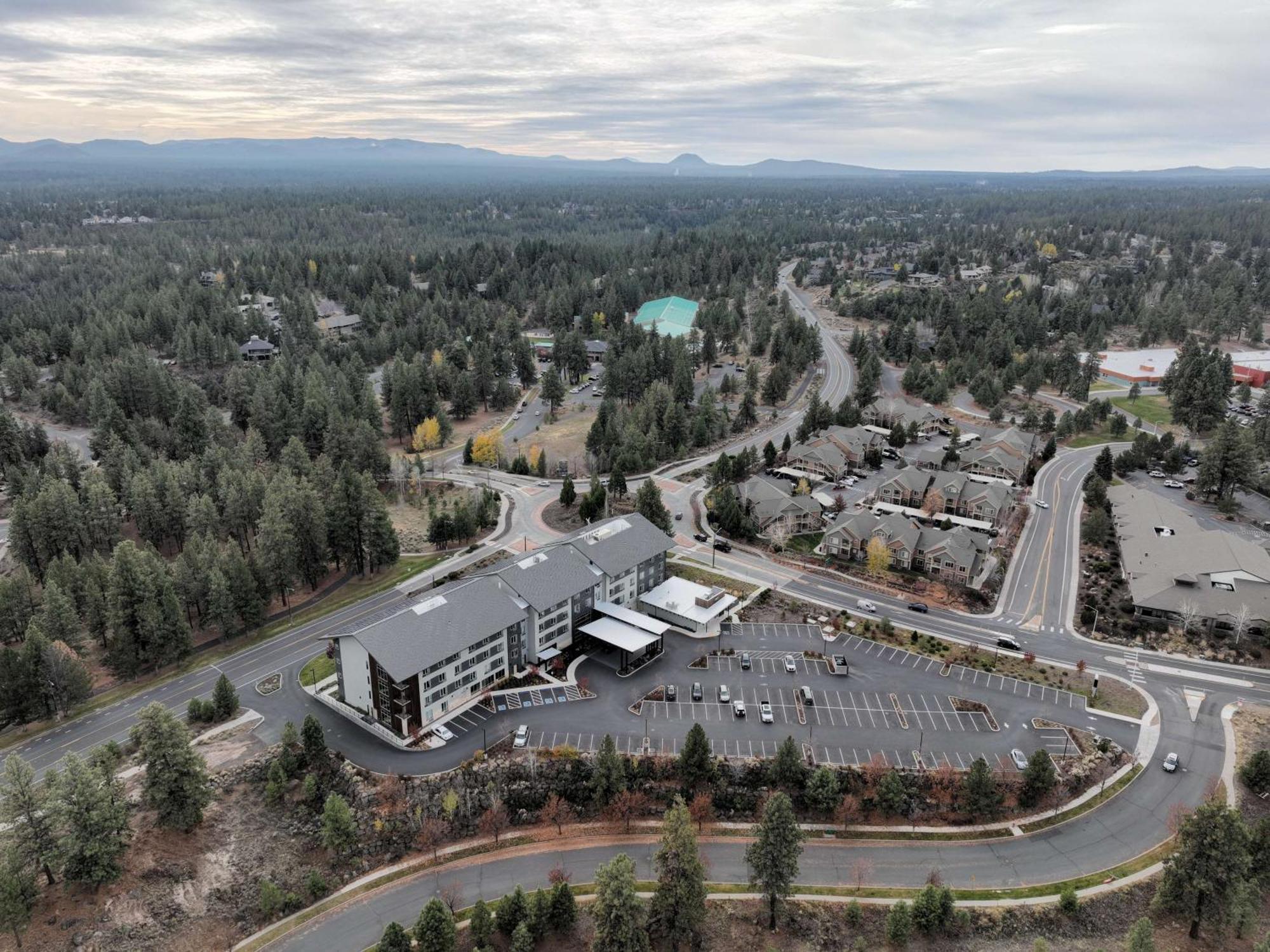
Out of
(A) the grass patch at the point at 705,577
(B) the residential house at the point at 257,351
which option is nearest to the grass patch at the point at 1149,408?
(A) the grass patch at the point at 705,577

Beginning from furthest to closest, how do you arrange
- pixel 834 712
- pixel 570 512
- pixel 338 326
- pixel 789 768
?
pixel 338 326
pixel 570 512
pixel 834 712
pixel 789 768

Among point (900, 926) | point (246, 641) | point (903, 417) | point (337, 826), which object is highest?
point (903, 417)

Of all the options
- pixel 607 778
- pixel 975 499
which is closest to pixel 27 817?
pixel 607 778

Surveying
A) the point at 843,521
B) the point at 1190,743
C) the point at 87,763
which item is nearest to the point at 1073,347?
the point at 843,521

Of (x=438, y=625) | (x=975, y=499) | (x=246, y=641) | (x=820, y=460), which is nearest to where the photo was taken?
(x=438, y=625)

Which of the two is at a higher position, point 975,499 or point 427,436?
point 975,499

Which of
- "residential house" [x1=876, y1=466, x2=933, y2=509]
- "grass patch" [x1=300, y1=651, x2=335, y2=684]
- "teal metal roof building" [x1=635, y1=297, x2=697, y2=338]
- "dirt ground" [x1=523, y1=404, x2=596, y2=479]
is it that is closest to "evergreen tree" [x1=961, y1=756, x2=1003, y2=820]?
"grass patch" [x1=300, y1=651, x2=335, y2=684]

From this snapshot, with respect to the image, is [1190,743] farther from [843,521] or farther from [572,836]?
[572,836]

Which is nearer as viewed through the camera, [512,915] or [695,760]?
[512,915]

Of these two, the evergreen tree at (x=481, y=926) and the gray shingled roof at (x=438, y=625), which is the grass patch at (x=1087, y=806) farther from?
the gray shingled roof at (x=438, y=625)

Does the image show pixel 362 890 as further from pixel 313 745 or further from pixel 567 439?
pixel 567 439
